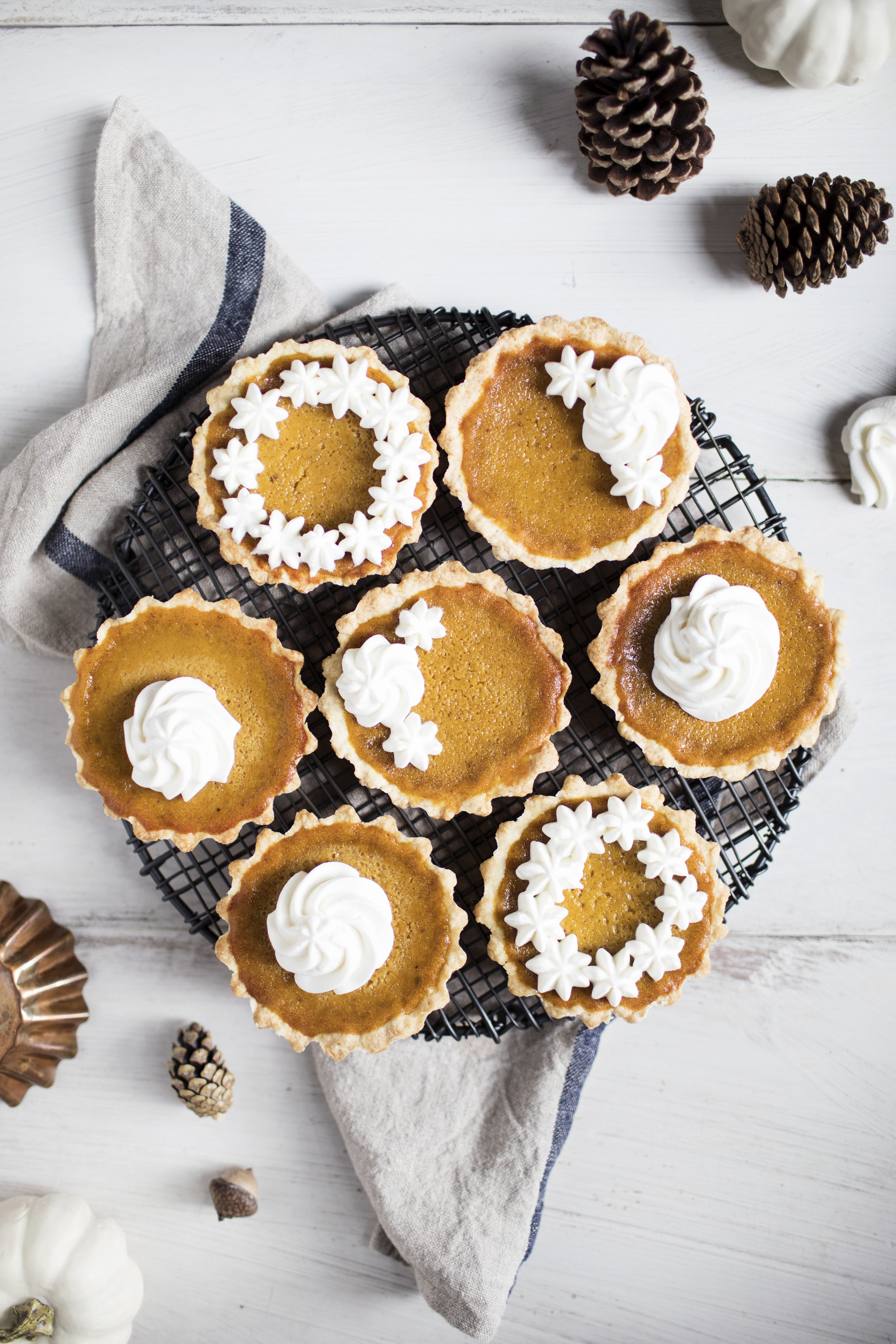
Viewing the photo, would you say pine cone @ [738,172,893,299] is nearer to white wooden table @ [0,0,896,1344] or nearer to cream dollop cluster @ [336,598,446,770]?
white wooden table @ [0,0,896,1344]

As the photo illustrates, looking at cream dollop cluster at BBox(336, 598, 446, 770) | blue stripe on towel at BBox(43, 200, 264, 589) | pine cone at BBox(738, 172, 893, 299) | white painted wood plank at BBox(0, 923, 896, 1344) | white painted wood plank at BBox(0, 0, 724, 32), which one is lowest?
white painted wood plank at BBox(0, 923, 896, 1344)

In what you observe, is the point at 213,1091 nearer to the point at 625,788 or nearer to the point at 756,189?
the point at 625,788

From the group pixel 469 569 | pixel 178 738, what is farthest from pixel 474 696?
pixel 178 738

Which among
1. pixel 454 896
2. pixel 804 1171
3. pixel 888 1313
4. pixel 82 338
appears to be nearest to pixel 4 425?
pixel 82 338

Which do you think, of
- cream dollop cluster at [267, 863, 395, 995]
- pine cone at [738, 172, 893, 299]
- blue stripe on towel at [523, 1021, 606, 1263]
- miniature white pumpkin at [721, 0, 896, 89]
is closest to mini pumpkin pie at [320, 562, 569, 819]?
cream dollop cluster at [267, 863, 395, 995]

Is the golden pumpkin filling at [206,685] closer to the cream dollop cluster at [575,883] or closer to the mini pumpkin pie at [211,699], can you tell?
the mini pumpkin pie at [211,699]

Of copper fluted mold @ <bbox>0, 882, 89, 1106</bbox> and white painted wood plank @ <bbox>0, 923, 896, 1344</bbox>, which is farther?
white painted wood plank @ <bbox>0, 923, 896, 1344</bbox>

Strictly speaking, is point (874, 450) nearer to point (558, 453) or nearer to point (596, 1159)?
point (558, 453)
